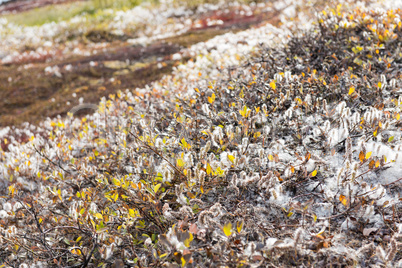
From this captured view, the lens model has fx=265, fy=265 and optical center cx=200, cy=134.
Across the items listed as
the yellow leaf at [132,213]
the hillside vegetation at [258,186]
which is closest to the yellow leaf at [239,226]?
the hillside vegetation at [258,186]

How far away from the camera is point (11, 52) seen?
68.5ft

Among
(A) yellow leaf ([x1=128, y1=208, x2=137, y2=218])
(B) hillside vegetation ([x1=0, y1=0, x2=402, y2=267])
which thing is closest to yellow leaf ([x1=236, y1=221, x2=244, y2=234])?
(B) hillside vegetation ([x1=0, y1=0, x2=402, y2=267])

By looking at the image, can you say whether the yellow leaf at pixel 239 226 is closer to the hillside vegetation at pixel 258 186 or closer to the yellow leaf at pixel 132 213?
the hillside vegetation at pixel 258 186

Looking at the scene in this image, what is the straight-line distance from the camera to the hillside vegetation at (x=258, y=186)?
6.79ft

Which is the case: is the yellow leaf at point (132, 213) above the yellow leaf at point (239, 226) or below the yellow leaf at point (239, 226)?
below

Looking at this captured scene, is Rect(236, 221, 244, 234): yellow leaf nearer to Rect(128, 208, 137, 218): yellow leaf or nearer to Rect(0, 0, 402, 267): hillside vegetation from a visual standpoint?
Rect(0, 0, 402, 267): hillside vegetation

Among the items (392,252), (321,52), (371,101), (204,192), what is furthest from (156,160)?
(321,52)

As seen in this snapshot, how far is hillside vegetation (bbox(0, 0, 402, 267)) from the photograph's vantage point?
81.5 inches

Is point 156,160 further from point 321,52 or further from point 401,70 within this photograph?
point 401,70

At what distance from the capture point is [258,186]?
8.53ft

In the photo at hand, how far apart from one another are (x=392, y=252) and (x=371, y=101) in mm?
2362

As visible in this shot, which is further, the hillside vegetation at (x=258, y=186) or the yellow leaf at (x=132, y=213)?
the yellow leaf at (x=132, y=213)

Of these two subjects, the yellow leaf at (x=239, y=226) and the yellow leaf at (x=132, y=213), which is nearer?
the yellow leaf at (x=239, y=226)

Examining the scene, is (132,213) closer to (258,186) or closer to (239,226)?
(239,226)
